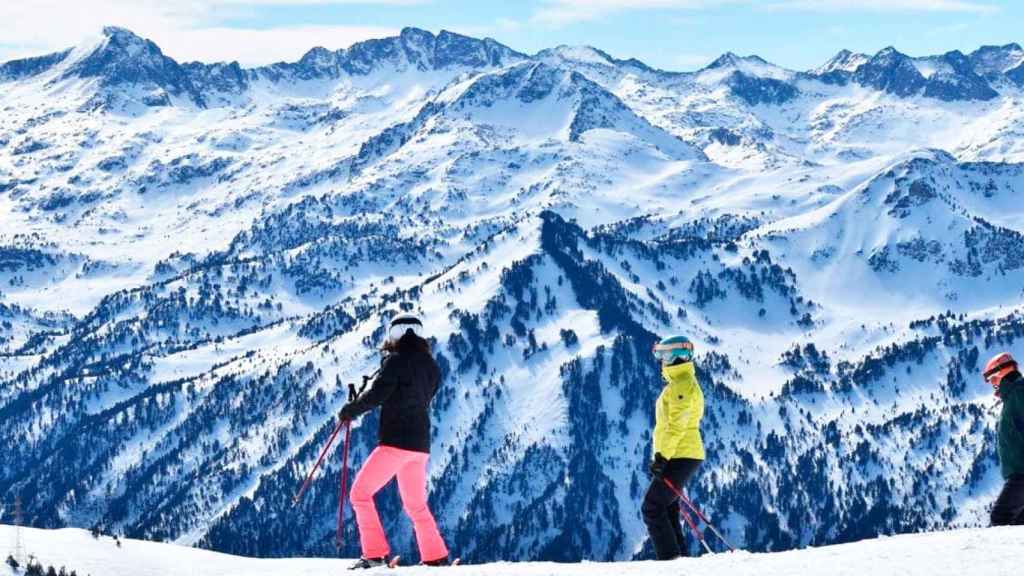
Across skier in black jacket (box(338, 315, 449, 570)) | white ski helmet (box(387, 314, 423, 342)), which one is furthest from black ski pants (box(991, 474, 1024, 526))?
white ski helmet (box(387, 314, 423, 342))

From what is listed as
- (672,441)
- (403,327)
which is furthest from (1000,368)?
(403,327)

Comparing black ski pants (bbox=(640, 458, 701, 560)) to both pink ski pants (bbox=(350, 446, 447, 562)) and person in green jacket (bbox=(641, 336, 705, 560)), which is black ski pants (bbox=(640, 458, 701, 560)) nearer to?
person in green jacket (bbox=(641, 336, 705, 560))

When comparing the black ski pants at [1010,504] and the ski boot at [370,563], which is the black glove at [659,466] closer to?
the ski boot at [370,563]

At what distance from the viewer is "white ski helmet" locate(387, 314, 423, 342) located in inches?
804

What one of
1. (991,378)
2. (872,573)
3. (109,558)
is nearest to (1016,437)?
(991,378)

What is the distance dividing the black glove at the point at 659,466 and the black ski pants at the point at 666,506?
0.25 feet

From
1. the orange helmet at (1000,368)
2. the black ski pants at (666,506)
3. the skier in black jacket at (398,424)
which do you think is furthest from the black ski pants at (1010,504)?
the skier in black jacket at (398,424)

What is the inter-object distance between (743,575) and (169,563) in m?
105

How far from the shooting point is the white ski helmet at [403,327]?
20423 mm

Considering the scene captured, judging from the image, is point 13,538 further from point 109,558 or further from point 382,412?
point 382,412

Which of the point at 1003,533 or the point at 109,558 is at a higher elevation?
the point at 1003,533

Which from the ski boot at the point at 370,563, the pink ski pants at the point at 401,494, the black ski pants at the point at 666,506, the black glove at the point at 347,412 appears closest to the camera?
the black glove at the point at 347,412

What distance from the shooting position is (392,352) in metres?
20.3

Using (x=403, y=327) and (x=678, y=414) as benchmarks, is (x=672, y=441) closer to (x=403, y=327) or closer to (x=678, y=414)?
(x=678, y=414)
